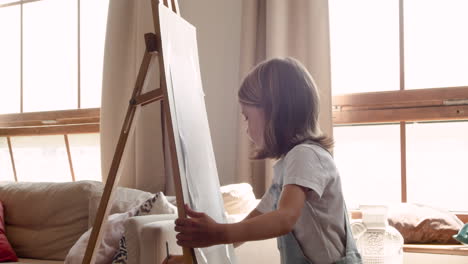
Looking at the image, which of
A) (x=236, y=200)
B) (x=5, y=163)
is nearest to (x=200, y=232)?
(x=236, y=200)

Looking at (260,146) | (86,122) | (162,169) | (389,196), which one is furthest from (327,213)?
(86,122)

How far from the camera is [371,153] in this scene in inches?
117

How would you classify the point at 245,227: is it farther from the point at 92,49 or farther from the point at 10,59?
the point at 10,59

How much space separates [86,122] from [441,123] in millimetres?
2249

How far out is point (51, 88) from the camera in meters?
A: 4.09

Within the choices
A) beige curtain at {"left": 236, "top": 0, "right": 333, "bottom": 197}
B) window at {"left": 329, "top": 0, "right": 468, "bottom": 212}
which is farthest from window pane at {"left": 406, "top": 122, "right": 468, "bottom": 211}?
beige curtain at {"left": 236, "top": 0, "right": 333, "bottom": 197}

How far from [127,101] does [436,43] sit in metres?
1.75

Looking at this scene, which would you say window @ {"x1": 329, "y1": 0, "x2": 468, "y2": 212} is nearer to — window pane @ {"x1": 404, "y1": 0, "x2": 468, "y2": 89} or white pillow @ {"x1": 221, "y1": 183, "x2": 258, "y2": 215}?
window pane @ {"x1": 404, "y1": 0, "x2": 468, "y2": 89}

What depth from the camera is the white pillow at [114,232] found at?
7.02 feet

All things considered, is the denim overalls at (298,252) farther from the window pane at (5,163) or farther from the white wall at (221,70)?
the window pane at (5,163)

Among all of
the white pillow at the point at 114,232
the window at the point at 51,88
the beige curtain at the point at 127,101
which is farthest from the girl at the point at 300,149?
the window at the point at 51,88

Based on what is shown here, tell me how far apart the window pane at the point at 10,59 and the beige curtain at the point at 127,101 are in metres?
1.18

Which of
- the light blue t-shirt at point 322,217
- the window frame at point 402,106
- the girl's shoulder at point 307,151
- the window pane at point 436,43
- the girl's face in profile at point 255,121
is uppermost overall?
the window pane at point 436,43

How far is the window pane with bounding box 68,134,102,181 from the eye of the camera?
3.85 metres
